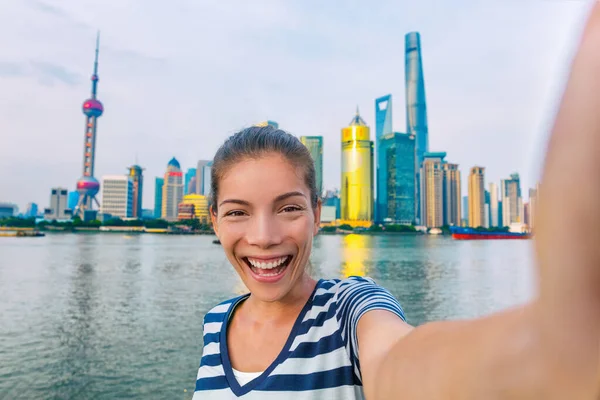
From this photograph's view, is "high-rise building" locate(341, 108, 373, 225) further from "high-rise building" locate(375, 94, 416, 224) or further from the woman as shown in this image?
the woman

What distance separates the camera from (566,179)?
0.40 metres

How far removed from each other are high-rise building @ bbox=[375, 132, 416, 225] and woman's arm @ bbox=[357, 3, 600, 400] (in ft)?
394

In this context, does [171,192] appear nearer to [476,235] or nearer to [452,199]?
[452,199]

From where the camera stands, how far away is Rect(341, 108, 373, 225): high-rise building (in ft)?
377

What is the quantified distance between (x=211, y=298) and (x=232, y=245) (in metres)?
15.1

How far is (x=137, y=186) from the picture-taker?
13850 centimetres

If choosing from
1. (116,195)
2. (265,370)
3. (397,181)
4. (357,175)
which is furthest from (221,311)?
(116,195)

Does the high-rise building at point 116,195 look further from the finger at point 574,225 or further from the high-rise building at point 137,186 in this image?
the finger at point 574,225

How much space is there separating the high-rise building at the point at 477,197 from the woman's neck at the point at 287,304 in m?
123

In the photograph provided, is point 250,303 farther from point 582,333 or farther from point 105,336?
point 105,336

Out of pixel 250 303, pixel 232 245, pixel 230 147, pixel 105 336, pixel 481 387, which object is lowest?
pixel 105 336

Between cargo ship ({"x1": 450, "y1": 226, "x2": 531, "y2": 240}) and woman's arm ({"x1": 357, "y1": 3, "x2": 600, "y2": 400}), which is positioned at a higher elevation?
woman's arm ({"x1": 357, "y1": 3, "x2": 600, "y2": 400})

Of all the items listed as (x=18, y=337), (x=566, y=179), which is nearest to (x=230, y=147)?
(x=566, y=179)

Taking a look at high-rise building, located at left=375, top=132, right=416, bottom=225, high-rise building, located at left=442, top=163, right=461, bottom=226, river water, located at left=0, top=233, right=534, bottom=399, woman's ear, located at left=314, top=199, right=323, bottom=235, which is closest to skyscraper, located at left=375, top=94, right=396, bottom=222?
high-rise building, located at left=375, top=132, right=416, bottom=225
